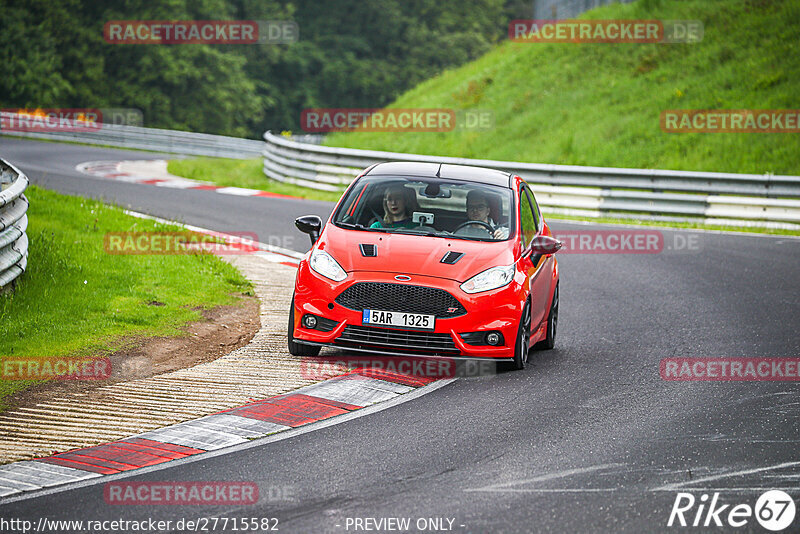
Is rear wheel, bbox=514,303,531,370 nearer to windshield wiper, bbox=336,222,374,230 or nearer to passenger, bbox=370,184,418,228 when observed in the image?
passenger, bbox=370,184,418,228

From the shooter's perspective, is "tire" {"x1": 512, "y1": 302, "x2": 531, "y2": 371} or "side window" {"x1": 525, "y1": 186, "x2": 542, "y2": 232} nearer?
"tire" {"x1": 512, "y1": 302, "x2": 531, "y2": 371}

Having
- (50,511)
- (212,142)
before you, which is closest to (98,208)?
(50,511)

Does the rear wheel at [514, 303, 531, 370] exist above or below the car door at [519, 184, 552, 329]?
below

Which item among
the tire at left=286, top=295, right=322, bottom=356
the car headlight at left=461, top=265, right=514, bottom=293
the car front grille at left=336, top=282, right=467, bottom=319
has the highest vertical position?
the car headlight at left=461, top=265, right=514, bottom=293

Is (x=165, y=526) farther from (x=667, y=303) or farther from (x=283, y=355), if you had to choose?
(x=667, y=303)

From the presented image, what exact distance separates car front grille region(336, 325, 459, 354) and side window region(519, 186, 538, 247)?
1549mm

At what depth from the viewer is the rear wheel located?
8.98m

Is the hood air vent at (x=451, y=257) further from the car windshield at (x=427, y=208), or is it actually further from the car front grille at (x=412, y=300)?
the car windshield at (x=427, y=208)

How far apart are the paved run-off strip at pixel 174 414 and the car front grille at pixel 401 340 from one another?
0.81 feet

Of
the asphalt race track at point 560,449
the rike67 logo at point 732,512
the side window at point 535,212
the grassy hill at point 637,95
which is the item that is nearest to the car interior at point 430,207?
the side window at point 535,212

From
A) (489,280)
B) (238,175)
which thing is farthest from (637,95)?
(489,280)

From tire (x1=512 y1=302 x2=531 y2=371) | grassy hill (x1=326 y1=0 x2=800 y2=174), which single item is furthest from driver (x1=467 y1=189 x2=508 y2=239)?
grassy hill (x1=326 y1=0 x2=800 y2=174)

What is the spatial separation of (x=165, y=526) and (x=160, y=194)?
58.6ft

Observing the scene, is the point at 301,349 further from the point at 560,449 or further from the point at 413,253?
the point at 560,449
